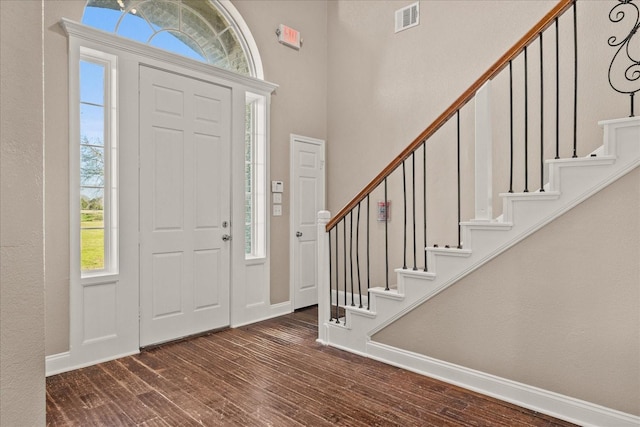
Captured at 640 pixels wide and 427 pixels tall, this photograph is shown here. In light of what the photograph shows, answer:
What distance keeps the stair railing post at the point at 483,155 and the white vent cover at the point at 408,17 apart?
214cm

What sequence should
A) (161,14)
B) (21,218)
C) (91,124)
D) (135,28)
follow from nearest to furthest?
1. (21,218)
2. (91,124)
3. (135,28)
4. (161,14)

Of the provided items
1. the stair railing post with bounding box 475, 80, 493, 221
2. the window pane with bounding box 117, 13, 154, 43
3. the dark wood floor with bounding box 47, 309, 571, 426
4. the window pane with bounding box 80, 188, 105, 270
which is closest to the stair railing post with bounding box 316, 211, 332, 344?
the dark wood floor with bounding box 47, 309, 571, 426

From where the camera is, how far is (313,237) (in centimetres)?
494

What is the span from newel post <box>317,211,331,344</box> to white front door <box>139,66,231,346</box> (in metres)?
1.08

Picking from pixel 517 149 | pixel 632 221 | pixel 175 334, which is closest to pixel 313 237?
pixel 175 334

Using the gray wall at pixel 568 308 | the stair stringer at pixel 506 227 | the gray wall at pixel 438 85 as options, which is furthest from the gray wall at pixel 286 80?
the gray wall at pixel 568 308

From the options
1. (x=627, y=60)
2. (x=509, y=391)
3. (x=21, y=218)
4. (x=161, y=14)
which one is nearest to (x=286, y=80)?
(x=161, y=14)

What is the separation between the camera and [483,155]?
2.63 m

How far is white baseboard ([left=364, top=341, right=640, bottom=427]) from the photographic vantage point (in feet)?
6.98

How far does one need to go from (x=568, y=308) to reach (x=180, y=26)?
4.05 meters

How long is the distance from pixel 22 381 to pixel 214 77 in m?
3.48

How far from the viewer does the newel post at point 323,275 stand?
138 inches

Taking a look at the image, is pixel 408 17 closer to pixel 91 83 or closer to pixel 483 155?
pixel 483 155

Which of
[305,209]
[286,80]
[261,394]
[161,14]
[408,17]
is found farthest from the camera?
[305,209]
